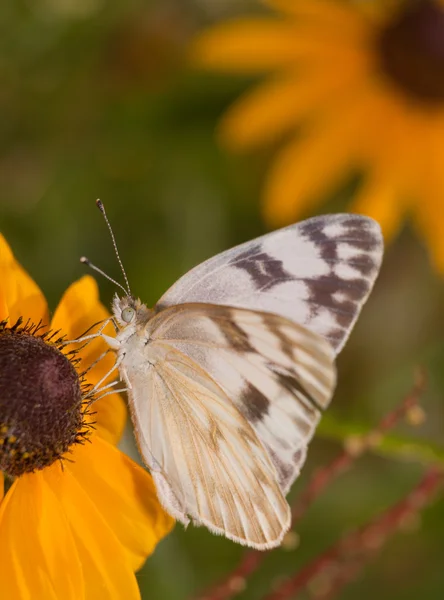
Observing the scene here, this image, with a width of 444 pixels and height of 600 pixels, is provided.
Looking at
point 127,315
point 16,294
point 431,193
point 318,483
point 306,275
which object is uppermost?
point 16,294

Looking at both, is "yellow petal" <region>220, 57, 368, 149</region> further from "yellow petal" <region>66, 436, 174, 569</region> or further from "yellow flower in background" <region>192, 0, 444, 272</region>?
"yellow petal" <region>66, 436, 174, 569</region>

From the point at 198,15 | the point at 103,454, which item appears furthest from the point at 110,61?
the point at 103,454

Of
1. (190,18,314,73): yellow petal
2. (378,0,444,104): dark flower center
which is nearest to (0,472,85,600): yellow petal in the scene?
(190,18,314,73): yellow petal

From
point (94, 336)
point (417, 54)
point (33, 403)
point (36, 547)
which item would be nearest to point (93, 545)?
point (36, 547)

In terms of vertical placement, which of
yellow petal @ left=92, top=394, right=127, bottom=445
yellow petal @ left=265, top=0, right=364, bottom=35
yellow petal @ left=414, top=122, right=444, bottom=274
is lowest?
yellow petal @ left=414, top=122, right=444, bottom=274

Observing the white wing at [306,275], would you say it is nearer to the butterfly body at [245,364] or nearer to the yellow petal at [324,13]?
the butterfly body at [245,364]

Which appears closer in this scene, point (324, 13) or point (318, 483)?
point (318, 483)

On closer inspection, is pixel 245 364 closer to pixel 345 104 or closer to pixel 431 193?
pixel 431 193
